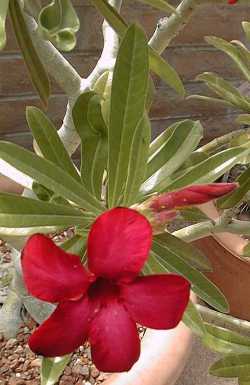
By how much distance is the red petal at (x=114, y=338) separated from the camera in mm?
499

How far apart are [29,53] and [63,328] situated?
39 centimetres

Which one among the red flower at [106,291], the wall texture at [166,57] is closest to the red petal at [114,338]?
the red flower at [106,291]

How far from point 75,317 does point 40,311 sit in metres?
0.71

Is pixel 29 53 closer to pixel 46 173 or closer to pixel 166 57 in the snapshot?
pixel 46 173

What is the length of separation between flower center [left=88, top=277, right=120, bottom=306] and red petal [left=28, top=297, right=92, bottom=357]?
0.03ft

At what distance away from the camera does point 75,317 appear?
1.65ft

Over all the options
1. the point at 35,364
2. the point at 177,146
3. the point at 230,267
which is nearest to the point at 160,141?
the point at 177,146

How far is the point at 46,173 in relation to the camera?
68 centimetres

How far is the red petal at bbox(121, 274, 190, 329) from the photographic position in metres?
0.50

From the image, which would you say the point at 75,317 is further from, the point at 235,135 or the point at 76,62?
the point at 76,62

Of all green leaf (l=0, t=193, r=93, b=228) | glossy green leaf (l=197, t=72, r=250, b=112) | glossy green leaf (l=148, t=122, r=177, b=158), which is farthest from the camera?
glossy green leaf (l=197, t=72, r=250, b=112)

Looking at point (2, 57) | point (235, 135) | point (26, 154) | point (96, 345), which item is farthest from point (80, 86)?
point (2, 57)

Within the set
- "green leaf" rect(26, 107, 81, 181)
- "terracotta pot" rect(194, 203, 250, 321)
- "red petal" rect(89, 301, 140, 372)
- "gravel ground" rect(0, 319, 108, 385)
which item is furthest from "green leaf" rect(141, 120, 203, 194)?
"terracotta pot" rect(194, 203, 250, 321)

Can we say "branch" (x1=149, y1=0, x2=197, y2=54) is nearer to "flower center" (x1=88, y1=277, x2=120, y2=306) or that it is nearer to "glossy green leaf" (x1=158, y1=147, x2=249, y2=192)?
"glossy green leaf" (x1=158, y1=147, x2=249, y2=192)
